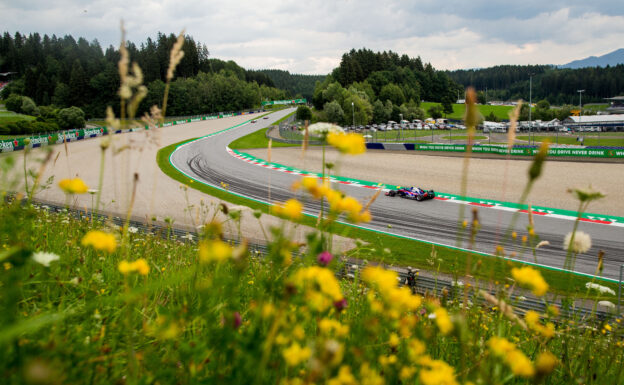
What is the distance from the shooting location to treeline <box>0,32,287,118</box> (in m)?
91.1

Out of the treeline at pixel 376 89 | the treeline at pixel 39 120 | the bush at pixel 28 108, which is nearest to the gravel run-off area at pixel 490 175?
the treeline at pixel 376 89

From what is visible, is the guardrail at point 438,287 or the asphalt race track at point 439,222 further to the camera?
the asphalt race track at point 439,222

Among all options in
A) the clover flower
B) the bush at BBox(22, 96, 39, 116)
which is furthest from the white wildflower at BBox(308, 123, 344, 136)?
the bush at BBox(22, 96, 39, 116)

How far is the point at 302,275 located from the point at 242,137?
184 ft

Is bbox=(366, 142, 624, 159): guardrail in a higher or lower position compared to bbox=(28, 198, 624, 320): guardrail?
higher

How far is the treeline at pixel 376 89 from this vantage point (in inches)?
2857

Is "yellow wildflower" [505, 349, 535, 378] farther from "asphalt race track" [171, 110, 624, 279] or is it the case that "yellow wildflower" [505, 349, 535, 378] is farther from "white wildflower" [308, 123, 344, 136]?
"asphalt race track" [171, 110, 624, 279]

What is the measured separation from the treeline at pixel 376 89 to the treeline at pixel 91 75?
1180 inches

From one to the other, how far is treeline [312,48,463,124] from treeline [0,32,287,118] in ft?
98.4

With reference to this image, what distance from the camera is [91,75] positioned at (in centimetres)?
9369

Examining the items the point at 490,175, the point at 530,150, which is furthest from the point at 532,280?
the point at 530,150

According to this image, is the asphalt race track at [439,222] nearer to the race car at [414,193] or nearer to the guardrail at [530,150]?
the race car at [414,193]

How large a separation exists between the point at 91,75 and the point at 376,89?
74.0m

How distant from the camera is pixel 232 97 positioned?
11138 cm
